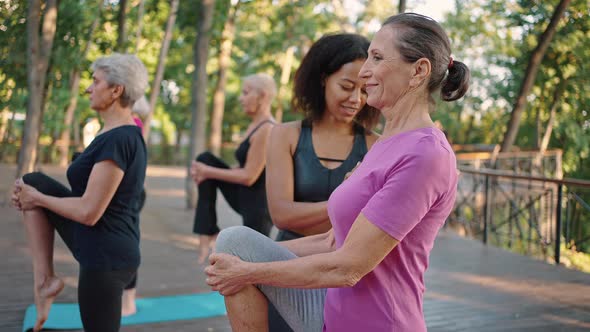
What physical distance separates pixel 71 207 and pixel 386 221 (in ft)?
5.88

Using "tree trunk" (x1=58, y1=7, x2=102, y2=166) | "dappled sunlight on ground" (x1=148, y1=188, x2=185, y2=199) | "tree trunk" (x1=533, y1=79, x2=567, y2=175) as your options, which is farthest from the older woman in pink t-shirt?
"dappled sunlight on ground" (x1=148, y1=188, x2=185, y2=199)

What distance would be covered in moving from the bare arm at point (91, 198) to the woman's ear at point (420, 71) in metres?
1.63

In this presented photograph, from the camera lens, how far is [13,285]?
16.2ft

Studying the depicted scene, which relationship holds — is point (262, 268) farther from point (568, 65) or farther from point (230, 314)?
point (568, 65)

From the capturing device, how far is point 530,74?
1073cm

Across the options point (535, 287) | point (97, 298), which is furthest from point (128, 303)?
point (535, 287)

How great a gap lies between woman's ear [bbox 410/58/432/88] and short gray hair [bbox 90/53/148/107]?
1762mm

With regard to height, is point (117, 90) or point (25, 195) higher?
point (117, 90)

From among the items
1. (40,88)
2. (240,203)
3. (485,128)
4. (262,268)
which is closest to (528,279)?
(240,203)

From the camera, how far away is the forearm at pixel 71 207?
2.79 metres

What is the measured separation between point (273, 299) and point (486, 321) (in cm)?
313

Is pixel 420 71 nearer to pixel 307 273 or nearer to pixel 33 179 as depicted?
pixel 307 273

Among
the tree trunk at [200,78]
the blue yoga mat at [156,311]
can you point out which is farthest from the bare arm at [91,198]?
the tree trunk at [200,78]

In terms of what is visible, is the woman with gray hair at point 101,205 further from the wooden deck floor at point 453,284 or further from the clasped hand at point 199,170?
the clasped hand at point 199,170
